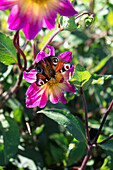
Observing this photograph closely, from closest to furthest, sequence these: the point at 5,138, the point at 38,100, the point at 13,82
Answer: the point at 38,100 < the point at 5,138 < the point at 13,82

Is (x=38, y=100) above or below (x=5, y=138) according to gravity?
above

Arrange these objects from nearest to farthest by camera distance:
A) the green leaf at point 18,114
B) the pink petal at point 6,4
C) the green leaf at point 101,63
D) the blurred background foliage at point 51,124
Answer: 1. the pink petal at point 6,4
2. the blurred background foliage at point 51,124
3. the green leaf at point 18,114
4. the green leaf at point 101,63

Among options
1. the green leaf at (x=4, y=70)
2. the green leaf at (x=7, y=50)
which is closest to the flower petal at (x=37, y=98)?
the green leaf at (x=7, y=50)

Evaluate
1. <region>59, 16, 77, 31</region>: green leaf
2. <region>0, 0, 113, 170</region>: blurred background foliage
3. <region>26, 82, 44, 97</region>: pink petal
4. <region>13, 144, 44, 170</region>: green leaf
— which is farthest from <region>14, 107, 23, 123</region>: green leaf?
<region>59, 16, 77, 31</region>: green leaf

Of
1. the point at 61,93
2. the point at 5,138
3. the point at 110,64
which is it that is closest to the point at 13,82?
the point at 5,138

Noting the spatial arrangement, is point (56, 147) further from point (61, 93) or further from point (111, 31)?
point (111, 31)

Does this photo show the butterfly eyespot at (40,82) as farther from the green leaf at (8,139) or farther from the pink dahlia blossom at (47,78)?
the green leaf at (8,139)
